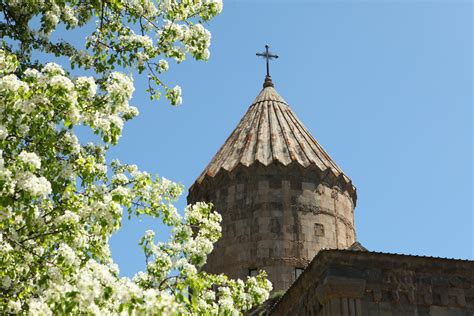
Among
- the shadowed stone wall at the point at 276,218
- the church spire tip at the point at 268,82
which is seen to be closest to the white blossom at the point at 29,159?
the shadowed stone wall at the point at 276,218

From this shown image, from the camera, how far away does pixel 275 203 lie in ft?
60.2

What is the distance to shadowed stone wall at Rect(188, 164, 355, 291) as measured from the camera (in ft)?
58.2

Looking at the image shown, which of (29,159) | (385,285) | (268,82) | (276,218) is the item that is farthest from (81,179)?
(268,82)

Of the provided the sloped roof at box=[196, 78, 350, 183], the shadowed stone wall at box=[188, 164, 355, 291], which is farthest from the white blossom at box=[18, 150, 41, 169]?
the sloped roof at box=[196, 78, 350, 183]

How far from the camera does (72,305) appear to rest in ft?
20.1

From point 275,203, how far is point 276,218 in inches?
16.1

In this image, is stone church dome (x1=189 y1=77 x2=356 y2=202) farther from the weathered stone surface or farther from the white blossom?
the white blossom

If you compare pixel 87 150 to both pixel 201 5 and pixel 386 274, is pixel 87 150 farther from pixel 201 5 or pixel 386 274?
pixel 386 274

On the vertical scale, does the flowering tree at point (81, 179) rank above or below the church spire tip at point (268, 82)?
below

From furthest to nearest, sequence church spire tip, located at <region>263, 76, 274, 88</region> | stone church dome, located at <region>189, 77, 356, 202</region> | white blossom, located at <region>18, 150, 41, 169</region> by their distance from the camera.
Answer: church spire tip, located at <region>263, 76, 274, 88</region>, stone church dome, located at <region>189, 77, 356, 202</region>, white blossom, located at <region>18, 150, 41, 169</region>

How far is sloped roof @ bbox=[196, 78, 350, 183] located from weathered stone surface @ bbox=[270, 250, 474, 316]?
775cm

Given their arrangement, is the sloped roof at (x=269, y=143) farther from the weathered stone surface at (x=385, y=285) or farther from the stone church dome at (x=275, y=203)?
the weathered stone surface at (x=385, y=285)

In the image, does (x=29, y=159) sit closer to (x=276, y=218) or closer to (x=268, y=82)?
(x=276, y=218)

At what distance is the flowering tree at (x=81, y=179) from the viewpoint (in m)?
6.69
